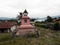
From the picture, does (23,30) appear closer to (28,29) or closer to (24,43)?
(28,29)

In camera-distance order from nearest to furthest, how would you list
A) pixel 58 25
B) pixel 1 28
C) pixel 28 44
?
pixel 28 44 → pixel 1 28 → pixel 58 25

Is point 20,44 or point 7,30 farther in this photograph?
point 7,30

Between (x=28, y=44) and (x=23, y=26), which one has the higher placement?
(x=23, y=26)

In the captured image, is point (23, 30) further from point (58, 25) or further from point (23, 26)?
point (58, 25)

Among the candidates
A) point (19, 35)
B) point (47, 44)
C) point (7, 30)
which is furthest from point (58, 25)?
point (47, 44)

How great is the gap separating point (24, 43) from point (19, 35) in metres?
6.68

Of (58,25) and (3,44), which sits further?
(58,25)

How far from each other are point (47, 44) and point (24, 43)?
10.9 feet

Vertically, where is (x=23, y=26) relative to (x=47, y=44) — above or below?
above

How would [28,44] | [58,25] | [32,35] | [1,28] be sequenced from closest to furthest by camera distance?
[28,44]
[32,35]
[1,28]
[58,25]

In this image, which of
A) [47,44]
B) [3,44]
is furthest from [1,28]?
[47,44]

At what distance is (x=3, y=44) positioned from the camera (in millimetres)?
21328

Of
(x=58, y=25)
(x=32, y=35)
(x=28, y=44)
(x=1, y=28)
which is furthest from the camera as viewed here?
(x=58, y=25)

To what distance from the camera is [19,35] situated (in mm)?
27812
